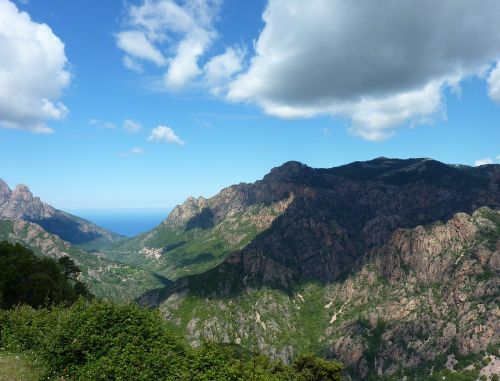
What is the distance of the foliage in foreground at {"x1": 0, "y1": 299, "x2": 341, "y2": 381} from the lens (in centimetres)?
3325

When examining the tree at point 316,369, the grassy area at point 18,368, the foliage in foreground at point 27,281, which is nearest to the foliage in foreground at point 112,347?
the grassy area at point 18,368

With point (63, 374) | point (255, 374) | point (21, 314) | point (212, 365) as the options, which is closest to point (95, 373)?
point (63, 374)

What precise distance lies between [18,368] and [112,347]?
28.8ft

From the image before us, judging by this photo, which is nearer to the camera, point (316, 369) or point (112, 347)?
point (112, 347)

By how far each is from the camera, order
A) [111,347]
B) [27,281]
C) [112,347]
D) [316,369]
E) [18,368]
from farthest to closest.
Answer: [316,369] < [27,281] < [111,347] < [112,347] < [18,368]

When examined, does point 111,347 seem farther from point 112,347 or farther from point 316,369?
point 316,369

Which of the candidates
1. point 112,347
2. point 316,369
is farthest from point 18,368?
point 316,369

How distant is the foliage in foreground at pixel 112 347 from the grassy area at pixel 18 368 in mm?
915

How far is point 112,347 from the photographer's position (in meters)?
35.7

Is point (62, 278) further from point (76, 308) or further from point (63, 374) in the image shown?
point (63, 374)

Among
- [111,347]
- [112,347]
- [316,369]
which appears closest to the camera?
[112,347]

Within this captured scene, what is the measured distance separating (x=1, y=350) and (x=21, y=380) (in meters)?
7.42

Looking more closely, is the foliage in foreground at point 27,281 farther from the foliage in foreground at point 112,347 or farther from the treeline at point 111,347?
the foliage in foreground at point 112,347


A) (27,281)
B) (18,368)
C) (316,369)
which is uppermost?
(27,281)
